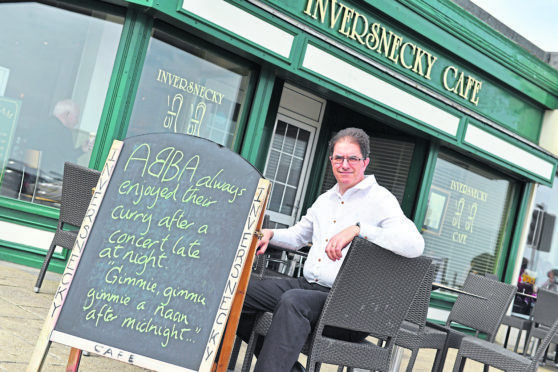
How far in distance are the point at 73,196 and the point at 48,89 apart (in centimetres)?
185

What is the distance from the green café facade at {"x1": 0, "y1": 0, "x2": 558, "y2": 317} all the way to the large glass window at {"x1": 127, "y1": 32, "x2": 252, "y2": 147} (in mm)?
16

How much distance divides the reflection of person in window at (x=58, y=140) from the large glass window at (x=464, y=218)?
5466mm

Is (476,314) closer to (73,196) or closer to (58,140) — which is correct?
(73,196)

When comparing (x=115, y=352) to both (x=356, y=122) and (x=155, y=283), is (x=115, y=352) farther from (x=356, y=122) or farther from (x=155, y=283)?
(x=356, y=122)

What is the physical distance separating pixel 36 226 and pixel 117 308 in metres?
3.91

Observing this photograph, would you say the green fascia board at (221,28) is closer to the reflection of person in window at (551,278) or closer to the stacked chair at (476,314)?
the stacked chair at (476,314)

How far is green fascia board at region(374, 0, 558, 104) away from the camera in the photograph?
28.0 ft

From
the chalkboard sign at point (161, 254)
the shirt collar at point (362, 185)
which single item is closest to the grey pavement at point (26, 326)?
the chalkboard sign at point (161, 254)

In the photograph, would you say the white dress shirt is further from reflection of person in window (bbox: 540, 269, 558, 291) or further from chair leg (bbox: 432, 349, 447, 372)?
reflection of person in window (bbox: 540, 269, 558, 291)

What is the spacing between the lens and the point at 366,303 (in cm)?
283

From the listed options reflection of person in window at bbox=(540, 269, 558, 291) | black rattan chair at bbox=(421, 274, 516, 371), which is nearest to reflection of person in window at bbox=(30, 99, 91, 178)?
black rattan chair at bbox=(421, 274, 516, 371)

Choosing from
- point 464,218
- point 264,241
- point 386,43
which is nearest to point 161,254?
point 264,241

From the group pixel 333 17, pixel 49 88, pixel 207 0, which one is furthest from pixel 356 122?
pixel 49 88

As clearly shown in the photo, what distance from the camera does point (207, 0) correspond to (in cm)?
618
